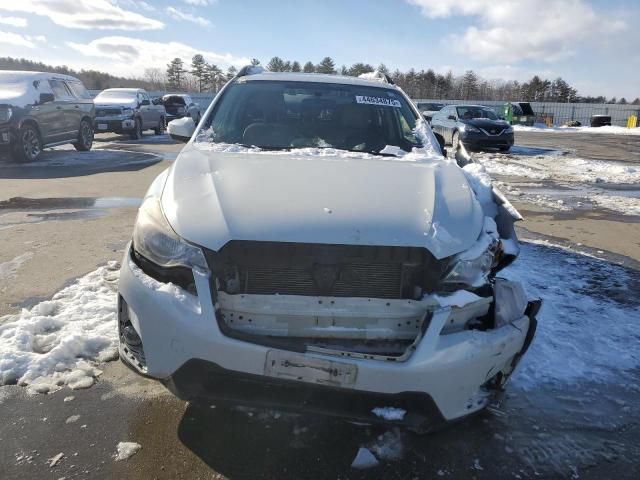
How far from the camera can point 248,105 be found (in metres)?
3.96

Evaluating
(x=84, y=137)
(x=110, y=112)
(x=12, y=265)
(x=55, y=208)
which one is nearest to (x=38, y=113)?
(x=84, y=137)

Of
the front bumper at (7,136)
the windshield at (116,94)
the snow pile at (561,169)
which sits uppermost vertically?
the windshield at (116,94)

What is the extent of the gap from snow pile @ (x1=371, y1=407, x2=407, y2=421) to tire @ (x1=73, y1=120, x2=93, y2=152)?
13.7 metres

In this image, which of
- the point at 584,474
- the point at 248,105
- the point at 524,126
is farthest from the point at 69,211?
the point at 524,126

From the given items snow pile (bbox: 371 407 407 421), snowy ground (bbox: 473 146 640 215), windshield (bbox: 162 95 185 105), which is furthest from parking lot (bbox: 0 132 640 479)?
windshield (bbox: 162 95 185 105)

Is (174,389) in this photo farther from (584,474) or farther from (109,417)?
(584,474)

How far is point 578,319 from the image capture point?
390cm

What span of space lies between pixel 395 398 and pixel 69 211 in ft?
19.9

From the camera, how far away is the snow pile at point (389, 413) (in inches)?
83.7

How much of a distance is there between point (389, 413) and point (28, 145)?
1173 cm

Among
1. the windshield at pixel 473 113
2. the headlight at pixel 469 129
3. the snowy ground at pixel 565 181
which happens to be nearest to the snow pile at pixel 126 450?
the snowy ground at pixel 565 181

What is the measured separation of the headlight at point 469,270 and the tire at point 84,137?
44.8ft

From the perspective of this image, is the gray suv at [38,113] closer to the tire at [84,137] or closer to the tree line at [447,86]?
the tire at [84,137]

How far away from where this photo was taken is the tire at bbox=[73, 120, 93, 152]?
13672 mm
